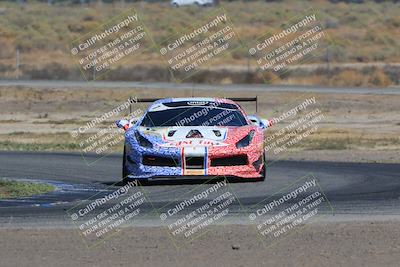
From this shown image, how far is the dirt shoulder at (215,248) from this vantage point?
10352 millimetres

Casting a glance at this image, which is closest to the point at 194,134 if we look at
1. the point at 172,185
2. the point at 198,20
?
the point at 172,185

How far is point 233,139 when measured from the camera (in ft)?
55.4

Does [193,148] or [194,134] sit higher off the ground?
[194,134]

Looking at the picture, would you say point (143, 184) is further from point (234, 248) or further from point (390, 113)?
point (390, 113)

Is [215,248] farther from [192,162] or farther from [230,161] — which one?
[230,161]

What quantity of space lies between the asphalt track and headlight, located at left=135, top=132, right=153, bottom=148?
2.09 feet

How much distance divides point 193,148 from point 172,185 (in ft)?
3.32

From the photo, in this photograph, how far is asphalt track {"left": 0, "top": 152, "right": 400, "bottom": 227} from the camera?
1427 cm

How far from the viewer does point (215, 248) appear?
11.1 meters

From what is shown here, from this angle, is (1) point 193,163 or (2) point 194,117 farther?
(2) point 194,117

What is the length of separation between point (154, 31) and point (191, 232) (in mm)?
62167

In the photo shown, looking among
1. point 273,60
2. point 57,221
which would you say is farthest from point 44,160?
point 273,60

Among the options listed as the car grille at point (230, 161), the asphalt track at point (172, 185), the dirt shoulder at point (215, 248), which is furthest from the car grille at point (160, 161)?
the dirt shoulder at point (215, 248)

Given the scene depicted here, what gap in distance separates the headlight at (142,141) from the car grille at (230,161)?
951 millimetres
